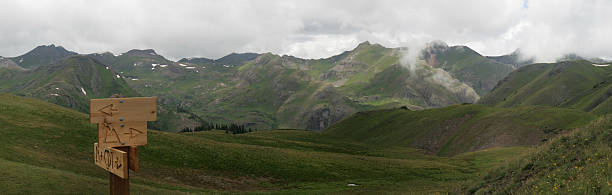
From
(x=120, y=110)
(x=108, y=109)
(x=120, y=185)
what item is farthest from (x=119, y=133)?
(x=120, y=185)

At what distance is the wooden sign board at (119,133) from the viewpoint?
979 centimetres

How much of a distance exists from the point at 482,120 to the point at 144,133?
6850 inches

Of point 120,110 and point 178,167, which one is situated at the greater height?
point 120,110

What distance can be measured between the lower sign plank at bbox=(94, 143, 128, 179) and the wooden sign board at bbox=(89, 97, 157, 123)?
915 mm

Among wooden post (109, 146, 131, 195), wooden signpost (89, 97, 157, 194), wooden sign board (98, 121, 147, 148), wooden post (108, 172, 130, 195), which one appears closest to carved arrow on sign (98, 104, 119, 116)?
wooden signpost (89, 97, 157, 194)

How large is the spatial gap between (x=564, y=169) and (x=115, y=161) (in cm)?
2250

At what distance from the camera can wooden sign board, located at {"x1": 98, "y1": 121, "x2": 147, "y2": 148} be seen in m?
9.79

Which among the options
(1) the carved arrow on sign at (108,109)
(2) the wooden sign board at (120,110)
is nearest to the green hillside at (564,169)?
(2) the wooden sign board at (120,110)

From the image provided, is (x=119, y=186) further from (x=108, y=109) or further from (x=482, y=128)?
(x=482, y=128)

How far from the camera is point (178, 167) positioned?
168 ft

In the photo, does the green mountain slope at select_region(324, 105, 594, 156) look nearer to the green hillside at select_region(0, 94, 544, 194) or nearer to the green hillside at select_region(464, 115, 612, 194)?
the green hillside at select_region(0, 94, 544, 194)

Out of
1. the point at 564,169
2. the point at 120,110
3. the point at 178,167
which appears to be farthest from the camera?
Answer: the point at 178,167

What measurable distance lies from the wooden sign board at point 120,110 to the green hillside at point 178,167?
2133 centimetres

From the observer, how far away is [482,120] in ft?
527
